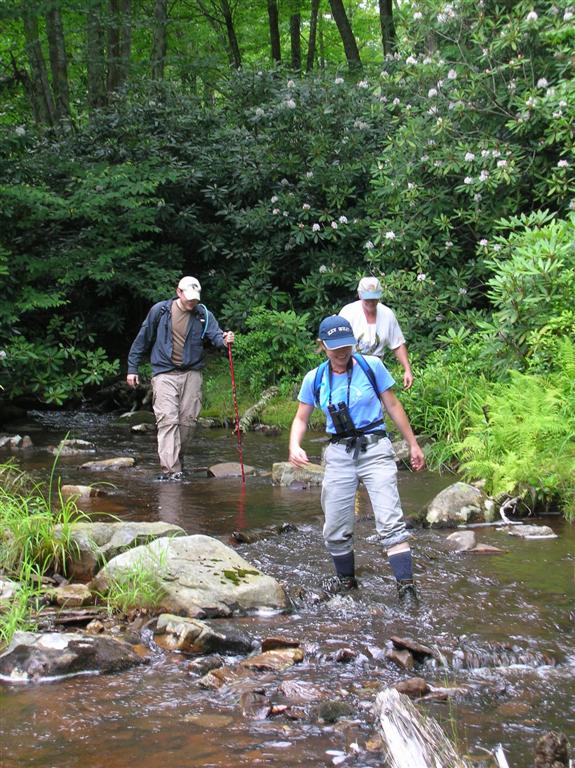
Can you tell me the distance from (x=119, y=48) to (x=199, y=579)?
19221mm

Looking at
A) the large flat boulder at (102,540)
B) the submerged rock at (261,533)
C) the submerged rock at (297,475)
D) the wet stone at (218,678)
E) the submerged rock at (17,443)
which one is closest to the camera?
the wet stone at (218,678)

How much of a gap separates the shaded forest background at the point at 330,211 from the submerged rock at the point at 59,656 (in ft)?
15.4

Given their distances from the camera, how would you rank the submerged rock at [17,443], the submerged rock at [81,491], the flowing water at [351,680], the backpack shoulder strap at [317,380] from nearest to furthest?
the flowing water at [351,680]
the backpack shoulder strap at [317,380]
the submerged rock at [81,491]
the submerged rock at [17,443]

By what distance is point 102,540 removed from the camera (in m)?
6.85

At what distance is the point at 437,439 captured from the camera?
11.3 meters

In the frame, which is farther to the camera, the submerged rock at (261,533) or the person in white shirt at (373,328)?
the person in white shirt at (373,328)

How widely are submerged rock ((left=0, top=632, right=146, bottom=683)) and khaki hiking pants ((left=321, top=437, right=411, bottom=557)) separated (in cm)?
173

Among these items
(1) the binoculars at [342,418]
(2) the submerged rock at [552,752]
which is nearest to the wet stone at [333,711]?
(2) the submerged rock at [552,752]

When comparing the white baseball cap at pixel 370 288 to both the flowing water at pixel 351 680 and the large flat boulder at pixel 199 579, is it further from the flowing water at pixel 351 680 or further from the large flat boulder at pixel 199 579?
the large flat boulder at pixel 199 579

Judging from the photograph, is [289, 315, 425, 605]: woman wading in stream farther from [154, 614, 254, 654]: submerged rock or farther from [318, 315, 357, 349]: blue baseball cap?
[154, 614, 254, 654]: submerged rock

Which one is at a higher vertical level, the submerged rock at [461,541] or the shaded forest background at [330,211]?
the shaded forest background at [330,211]

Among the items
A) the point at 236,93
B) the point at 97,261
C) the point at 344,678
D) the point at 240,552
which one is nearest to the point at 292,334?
the point at 97,261

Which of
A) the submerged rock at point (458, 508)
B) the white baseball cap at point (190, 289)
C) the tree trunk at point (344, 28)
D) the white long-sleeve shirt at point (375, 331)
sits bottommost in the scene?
the submerged rock at point (458, 508)

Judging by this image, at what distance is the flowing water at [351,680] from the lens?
3930 mm
